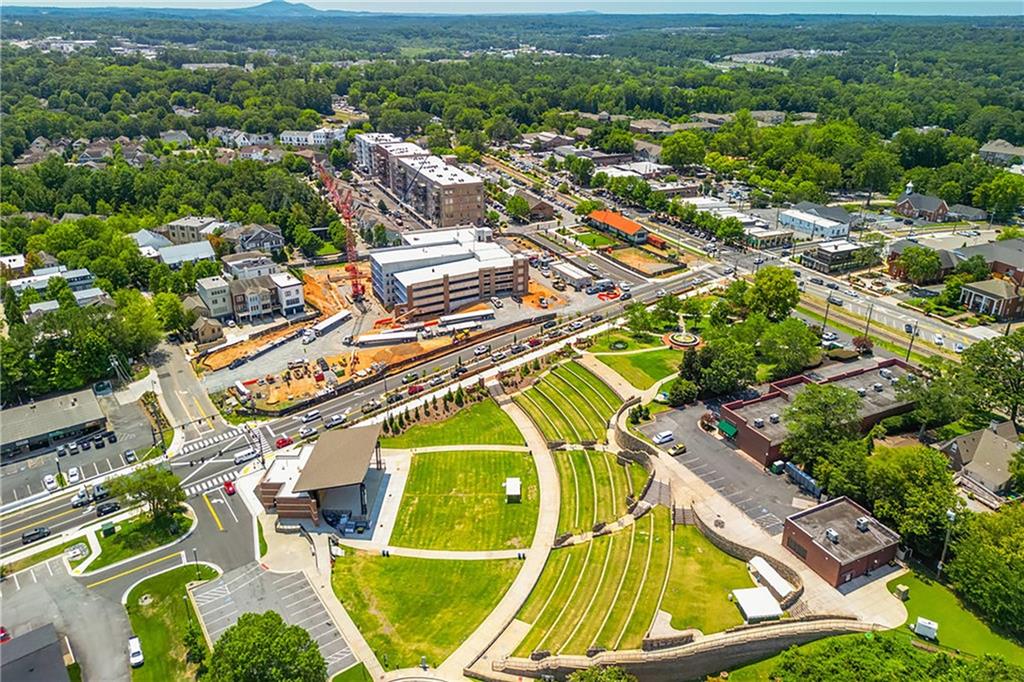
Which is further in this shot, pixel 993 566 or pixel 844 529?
pixel 844 529

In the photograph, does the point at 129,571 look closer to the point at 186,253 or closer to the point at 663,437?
the point at 663,437

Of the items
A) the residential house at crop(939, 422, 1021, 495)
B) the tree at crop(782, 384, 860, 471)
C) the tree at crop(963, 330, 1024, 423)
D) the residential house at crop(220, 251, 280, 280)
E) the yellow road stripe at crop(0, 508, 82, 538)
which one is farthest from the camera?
the residential house at crop(220, 251, 280, 280)

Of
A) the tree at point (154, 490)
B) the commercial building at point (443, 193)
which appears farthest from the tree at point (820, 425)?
the commercial building at point (443, 193)

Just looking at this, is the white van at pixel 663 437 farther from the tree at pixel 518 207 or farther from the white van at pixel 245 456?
the tree at pixel 518 207

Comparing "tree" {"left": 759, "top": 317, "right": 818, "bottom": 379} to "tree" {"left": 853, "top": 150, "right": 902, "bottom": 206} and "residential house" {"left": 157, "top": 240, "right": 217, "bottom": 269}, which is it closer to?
"residential house" {"left": 157, "top": 240, "right": 217, "bottom": 269}

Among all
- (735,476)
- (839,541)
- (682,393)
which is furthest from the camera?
(682,393)

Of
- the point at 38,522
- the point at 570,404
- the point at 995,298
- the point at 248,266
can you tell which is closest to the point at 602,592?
the point at 570,404

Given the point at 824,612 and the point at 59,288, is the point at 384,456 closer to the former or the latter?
the point at 824,612

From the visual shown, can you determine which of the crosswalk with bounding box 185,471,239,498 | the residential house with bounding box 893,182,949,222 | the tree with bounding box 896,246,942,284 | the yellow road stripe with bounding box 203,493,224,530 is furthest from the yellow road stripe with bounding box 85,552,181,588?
the residential house with bounding box 893,182,949,222
